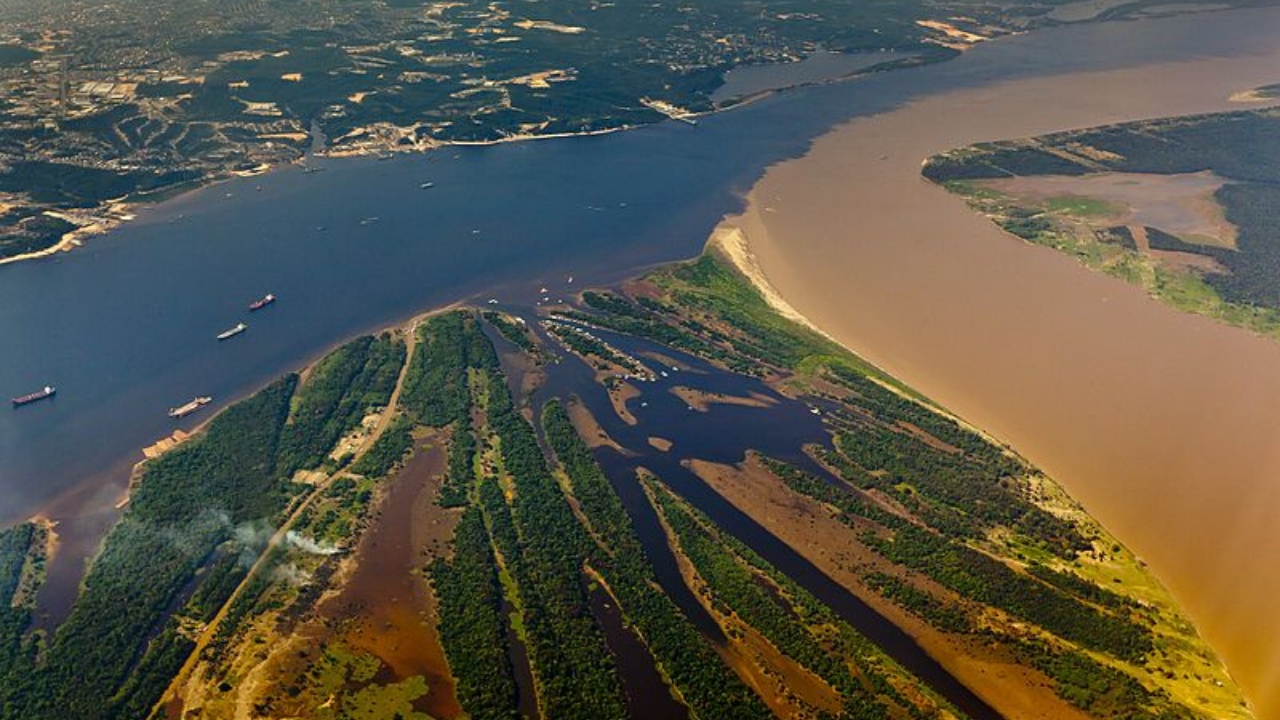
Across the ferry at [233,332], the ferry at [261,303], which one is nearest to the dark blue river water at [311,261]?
the ferry at [261,303]

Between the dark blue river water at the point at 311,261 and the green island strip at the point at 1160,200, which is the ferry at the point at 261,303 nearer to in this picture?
the dark blue river water at the point at 311,261

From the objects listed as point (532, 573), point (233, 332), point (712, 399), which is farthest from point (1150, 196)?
point (233, 332)

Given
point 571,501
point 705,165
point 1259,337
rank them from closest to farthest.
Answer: point 571,501 → point 1259,337 → point 705,165

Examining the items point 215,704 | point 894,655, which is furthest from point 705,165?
point 215,704

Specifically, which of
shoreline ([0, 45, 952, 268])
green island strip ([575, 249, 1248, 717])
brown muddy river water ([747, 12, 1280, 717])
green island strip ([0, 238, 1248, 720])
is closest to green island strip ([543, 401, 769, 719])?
green island strip ([0, 238, 1248, 720])

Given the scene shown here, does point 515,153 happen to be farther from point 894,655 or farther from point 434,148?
point 894,655
